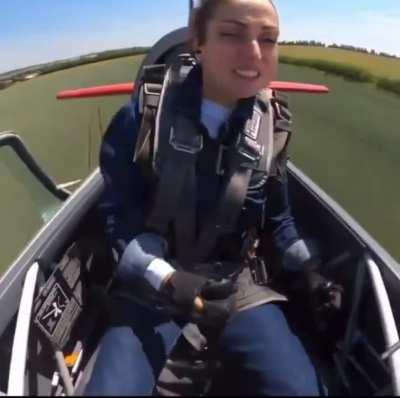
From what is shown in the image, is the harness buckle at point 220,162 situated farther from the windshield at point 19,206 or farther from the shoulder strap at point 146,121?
the windshield at point 19,206

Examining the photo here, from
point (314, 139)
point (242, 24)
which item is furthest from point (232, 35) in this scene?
point (314, 139)

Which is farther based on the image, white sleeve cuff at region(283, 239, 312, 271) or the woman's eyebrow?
white sleeve cuff at region(283, 239, 312, 271)

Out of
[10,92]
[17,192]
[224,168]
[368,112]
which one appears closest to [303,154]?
[368,112]

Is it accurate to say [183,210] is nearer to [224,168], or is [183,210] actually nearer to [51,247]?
[224,168]

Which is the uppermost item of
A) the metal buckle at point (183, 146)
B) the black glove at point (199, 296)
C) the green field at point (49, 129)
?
the metal buckle at point (183, 146)

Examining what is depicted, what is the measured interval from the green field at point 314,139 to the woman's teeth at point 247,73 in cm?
137

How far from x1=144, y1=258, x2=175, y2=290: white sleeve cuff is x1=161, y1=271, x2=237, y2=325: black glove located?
14mm

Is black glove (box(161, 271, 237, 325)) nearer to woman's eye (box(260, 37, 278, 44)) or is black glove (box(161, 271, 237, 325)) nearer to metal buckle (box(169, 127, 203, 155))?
metal buckle (box(169, 127, 203, 155))

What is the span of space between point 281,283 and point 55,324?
439 millimetres

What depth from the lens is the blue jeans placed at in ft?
2.59

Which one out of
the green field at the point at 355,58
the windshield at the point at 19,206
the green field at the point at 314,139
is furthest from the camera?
the green field at the point at 355,58

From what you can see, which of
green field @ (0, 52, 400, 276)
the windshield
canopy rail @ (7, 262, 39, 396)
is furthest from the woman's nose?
green field @ (0, 52, 400, 276)

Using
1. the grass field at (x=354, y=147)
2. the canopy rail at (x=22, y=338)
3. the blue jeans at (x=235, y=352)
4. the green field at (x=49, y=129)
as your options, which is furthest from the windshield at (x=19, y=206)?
the grass field at (x=354, y=147)

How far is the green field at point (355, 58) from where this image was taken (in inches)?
307
